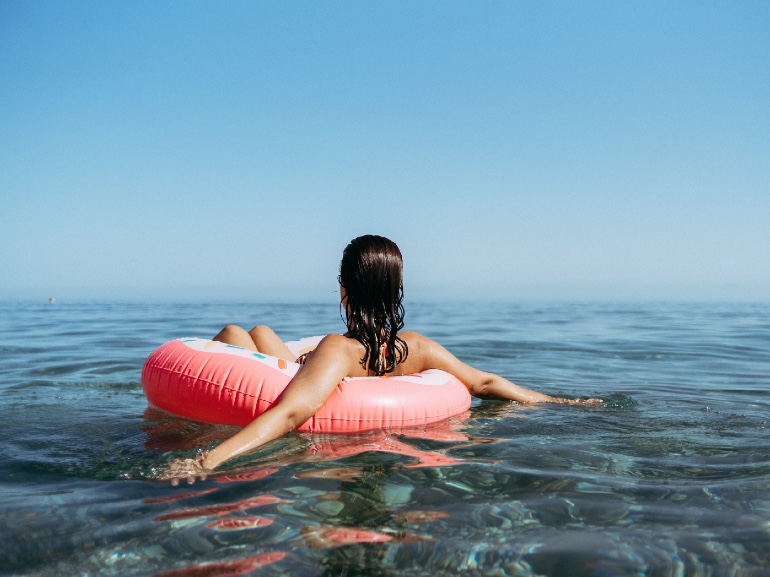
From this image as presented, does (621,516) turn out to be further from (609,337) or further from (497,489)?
(609,337)

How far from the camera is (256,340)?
4898 mm

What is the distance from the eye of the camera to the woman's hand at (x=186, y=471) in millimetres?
3043

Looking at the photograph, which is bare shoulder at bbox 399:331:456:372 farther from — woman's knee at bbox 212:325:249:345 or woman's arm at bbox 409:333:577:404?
woman's knee at bbox 212:325:249:345

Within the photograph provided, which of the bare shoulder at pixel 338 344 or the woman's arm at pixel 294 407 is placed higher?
the bare shoulder at pixel 338 344

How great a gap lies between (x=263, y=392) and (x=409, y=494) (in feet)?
4.40

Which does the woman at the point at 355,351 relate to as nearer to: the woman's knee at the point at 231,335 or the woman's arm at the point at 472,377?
the woman's arm at the point at 472,377

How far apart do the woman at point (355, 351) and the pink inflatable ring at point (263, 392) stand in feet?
0.44

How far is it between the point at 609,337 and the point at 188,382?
860 centimetres

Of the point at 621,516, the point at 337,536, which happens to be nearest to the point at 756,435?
the point at 621,516

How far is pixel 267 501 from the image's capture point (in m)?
2.74

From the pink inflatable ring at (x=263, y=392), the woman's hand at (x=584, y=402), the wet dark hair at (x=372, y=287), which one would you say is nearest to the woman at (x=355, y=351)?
the wet dark hair at (x=372, y=287)

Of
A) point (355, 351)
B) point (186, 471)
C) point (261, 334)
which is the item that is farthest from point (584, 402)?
point (186, 471)

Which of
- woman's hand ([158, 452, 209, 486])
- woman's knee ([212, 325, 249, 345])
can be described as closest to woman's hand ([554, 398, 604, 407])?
woman's knee ([212, 325, 249, 345])

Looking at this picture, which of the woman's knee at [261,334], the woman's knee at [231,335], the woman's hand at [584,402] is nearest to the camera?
the woman's knee at [231,335]
